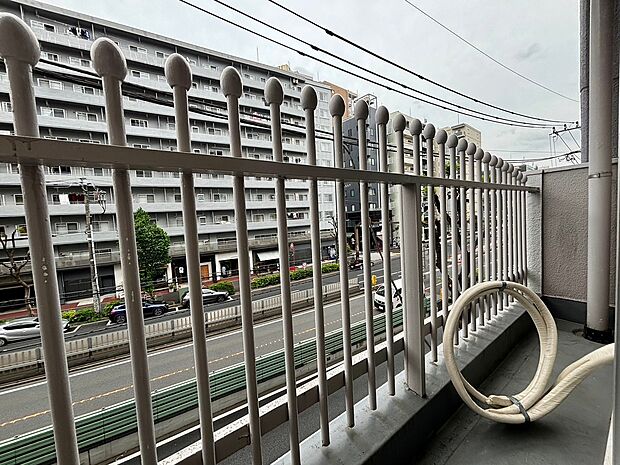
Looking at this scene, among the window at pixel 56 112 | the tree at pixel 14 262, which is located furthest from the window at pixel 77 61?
the tree at pixel 14 262

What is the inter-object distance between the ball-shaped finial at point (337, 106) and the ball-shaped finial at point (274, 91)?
0.73ft

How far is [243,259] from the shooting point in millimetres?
688

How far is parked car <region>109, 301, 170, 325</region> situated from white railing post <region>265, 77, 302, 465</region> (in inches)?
12.3

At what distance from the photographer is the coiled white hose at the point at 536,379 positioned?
1054mm

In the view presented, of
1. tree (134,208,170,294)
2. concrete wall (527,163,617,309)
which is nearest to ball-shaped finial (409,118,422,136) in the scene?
tree (134,208,170,294)

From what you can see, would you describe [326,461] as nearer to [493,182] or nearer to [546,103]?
[493,182]

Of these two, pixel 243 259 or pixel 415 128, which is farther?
pixel 415 128

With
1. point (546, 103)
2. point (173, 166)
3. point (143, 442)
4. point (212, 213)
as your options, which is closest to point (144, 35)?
point (212, 213)

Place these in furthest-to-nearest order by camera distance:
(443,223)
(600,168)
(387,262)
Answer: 1. (600,168)
2. (443,223)
3. (387,262)

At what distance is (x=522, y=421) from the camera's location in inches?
44.0

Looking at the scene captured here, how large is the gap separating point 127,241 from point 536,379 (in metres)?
1.62

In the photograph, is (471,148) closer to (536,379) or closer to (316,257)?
(536,379)

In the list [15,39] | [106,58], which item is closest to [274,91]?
[106,58]

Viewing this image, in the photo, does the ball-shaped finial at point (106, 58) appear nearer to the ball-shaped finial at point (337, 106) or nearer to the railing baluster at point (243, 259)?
the railing baluster at point (243, 259)
